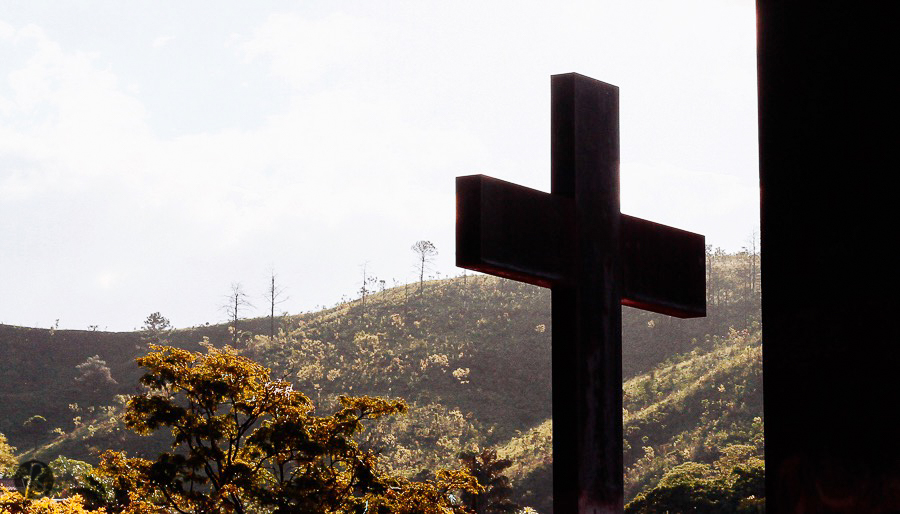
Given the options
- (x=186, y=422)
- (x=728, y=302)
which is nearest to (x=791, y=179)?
(x=186, y=422)

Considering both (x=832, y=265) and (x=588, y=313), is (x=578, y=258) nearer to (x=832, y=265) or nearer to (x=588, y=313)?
(x=588, y=313)

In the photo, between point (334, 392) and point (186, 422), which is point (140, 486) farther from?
point (334, 392)

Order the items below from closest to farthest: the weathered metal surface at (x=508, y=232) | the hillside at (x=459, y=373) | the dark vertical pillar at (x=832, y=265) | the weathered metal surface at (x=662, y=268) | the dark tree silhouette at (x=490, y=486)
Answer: the dark vertical pillar at (x=832, y=265) → the weathered metal surface at (x=508, y=232) → the weathered metal surface at (x=662, y=268) → the dark tree silhouette at (x=490, y=486) → the hillside at (x=459, y=373)

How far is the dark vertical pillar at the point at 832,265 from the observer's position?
1550mm

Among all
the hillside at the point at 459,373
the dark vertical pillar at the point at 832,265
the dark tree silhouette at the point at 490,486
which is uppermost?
the hillside at the point at 459,373

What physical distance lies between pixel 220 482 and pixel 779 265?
1645 centimetres

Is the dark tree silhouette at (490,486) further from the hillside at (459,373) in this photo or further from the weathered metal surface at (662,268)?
the weathered metal surface at (662,268)

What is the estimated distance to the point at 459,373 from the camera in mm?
66875

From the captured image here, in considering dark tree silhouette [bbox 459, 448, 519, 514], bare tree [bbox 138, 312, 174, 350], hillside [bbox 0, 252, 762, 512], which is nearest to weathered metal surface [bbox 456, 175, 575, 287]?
dark tree silhouette [bbox 459, 448, 519, 514]

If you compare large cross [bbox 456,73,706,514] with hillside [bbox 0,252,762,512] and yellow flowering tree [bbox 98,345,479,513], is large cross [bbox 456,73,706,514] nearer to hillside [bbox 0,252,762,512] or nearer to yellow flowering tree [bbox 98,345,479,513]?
yellow flowering tree [bbox 98,345,479,513]

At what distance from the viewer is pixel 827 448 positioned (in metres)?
1.57

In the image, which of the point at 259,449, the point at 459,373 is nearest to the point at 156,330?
the point at 459,373

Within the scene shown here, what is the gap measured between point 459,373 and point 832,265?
2586 inches

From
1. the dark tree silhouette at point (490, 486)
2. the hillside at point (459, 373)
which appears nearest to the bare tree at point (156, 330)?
the hillside at point (459, 373)
